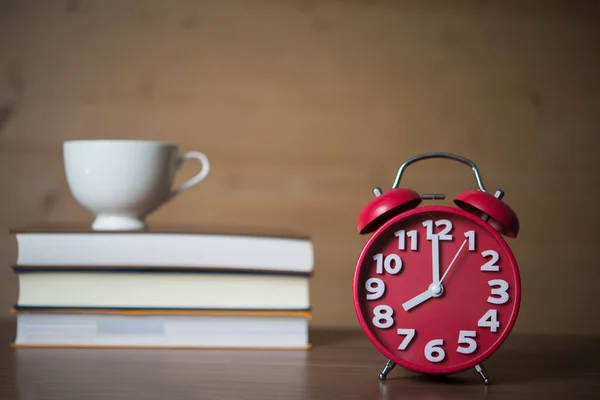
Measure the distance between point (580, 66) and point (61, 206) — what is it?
89 centimetres

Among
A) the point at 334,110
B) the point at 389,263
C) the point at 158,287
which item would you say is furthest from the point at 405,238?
the point at 334,110

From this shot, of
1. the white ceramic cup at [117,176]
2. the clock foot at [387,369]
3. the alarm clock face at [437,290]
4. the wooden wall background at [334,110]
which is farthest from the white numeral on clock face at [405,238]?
the wooden wall background at [334,110]

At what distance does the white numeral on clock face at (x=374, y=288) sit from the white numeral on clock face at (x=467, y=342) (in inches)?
3.5

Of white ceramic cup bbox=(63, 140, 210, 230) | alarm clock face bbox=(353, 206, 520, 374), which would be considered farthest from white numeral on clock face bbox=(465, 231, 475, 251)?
white ceramic cup bbox=(63, 140, 210, 230)

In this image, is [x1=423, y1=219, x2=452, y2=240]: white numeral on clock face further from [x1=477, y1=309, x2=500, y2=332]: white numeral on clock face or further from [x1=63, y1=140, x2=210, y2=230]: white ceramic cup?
[x1=63, y1=140, x2=210, y2=230]: white ceramic cup

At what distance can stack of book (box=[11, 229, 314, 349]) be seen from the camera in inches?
34.5

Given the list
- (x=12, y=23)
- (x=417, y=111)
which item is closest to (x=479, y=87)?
(x=417, y=111)

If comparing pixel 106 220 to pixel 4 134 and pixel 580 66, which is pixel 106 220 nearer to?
pixel 4 134

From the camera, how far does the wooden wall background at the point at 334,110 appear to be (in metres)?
1.27

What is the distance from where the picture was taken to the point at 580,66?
1.29 metres

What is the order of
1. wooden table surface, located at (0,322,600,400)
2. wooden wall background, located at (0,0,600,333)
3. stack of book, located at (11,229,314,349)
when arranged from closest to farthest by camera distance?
wooden table surface, located at (0,322,600,400) < stack of book, located at (11,229,314,349) < wooden wall background, located at (0,0,600,333)

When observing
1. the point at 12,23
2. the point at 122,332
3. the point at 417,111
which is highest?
the point at 12,23

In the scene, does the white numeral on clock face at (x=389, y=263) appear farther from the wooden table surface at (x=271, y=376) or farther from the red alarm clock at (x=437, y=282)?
the wooden table surface at (x=271, y=376)

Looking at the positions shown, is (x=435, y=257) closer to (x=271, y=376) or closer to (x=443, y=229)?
(x=443, y=229)
